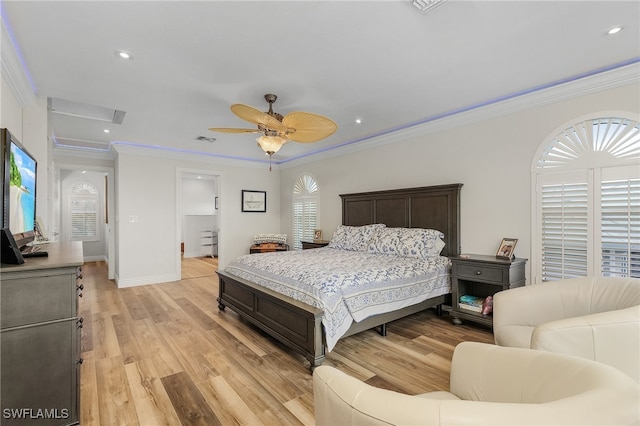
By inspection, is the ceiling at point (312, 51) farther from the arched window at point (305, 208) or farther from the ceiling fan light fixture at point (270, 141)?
the arched window at point (305, 208)

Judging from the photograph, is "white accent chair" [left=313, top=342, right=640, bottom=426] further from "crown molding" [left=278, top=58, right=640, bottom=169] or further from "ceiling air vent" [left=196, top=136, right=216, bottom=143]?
"ceiling air vent" [left=196, top=136, right=216, bottom=143]

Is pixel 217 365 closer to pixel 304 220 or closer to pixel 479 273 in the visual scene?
pixel 479 273

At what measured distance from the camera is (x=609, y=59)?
2570 millimetres

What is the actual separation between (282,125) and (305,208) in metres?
3.68

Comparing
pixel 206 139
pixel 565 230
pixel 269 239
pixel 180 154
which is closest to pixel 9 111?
pixel 206 139

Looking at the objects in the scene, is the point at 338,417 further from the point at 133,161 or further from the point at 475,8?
the point at 133,161

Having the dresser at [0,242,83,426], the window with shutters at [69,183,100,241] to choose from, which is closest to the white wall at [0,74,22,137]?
the dresser at [0,242,83,426]

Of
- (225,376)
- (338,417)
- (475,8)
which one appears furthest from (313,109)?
(338,417)

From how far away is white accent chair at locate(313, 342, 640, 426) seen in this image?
26.1 inches

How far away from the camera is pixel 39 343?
1.58 m

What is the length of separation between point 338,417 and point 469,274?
3.03m

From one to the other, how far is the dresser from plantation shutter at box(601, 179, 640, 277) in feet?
13.7

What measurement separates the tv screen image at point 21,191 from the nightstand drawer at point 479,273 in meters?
3.91

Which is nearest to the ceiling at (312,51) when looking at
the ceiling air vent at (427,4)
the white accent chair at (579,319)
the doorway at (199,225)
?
the ceiling air vent at (427,4)
